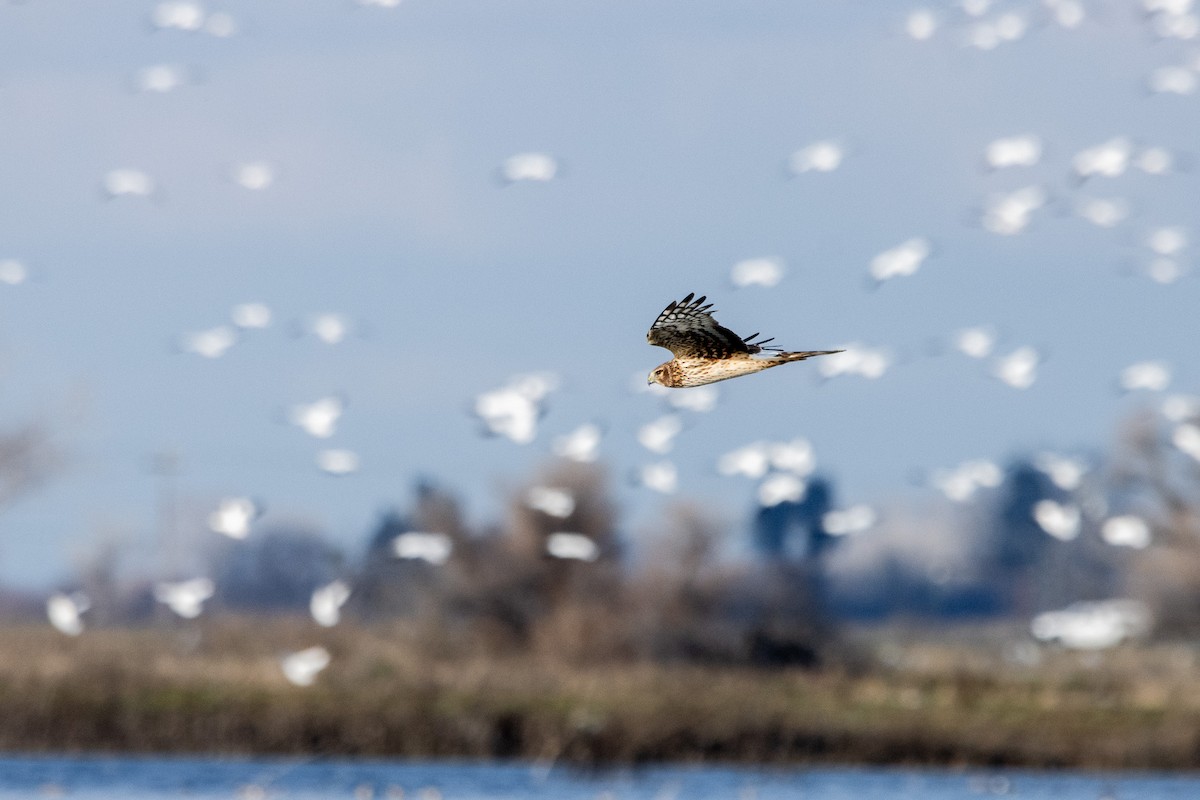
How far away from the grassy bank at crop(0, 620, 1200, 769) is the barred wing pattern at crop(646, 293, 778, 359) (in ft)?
71.2

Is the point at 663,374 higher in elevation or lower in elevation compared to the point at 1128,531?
lower

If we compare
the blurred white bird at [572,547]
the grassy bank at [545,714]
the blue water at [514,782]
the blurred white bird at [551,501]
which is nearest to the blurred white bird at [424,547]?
the blurred white bird at [551,501]

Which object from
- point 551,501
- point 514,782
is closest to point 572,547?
point 551,501

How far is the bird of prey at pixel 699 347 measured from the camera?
1089cm

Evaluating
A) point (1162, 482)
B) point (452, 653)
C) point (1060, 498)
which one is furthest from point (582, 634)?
point (1060, 498)

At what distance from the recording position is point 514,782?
31062mm

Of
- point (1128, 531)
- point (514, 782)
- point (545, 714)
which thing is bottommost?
point (514, 782)

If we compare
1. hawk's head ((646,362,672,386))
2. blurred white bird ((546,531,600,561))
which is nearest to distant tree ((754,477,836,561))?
blurred white bird ((546,531,600,561))

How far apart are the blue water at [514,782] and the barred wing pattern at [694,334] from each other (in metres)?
18.1

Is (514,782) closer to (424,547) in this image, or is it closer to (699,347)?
(424,547)

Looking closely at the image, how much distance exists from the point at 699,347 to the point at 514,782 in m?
20.8

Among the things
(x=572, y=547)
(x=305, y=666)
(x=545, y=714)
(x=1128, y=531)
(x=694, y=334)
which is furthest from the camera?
(x=1128, y=531)

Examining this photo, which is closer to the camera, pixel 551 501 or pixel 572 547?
pixel 572 547

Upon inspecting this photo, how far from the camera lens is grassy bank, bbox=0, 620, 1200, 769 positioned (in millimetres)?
32844
